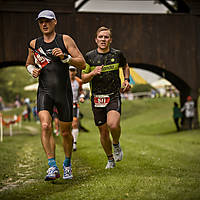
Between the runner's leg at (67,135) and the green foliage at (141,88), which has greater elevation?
the runner's leg at (67,135)

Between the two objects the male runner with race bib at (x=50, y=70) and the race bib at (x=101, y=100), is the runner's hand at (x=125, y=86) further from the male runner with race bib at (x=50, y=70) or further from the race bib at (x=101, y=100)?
the male runner with race bib at (x=50, y=70)

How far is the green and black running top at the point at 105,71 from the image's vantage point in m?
7.88

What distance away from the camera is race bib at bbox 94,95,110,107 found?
25.9 feet

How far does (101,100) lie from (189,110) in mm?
17547

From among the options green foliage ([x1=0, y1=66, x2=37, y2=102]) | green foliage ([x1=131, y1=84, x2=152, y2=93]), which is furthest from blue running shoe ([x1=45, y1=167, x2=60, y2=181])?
green foliage ([x1=0, y1=66, x2=37, y2=102])

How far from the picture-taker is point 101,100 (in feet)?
25.9

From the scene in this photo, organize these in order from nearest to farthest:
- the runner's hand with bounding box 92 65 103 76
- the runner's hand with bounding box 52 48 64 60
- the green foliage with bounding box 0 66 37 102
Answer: the runner's hand with bounding box 52 48 64 60, the runner's hand with bounding box 92 65 103 76, the green foliage with bounding box 0 66 37 102

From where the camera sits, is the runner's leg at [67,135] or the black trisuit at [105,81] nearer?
the runner's leg at [67,135]

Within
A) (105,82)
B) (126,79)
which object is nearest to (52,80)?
(105,82)

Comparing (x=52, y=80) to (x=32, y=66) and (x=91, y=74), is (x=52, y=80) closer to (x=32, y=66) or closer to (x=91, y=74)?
(x=32, y=66)

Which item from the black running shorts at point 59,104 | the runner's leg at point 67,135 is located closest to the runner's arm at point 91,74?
the black running shorts at point 59,104

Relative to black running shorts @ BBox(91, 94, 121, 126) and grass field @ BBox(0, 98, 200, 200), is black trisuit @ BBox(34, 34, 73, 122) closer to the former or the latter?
black running shorts @ BBox(91, 94, 121, 126)

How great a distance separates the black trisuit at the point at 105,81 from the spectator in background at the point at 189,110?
17.2 meters

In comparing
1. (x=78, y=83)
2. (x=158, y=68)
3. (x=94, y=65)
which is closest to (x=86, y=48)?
(x=158, y=68)
